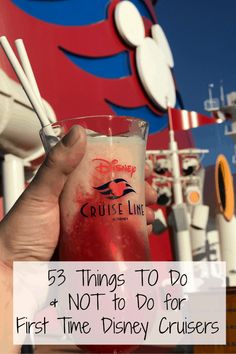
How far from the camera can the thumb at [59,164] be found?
1.50 meters

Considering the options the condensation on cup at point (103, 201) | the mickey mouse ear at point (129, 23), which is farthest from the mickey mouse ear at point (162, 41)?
the condensation on cup at point (103, 201)

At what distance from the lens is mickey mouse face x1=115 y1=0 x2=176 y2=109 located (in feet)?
43.8

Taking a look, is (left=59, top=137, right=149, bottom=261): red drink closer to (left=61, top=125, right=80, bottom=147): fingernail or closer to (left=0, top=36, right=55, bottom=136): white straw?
(left=61, top=125, right=80, bottom=147): fingernail

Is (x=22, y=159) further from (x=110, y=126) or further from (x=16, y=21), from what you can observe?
(x=110, y=126)

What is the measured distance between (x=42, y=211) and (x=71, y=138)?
257mm

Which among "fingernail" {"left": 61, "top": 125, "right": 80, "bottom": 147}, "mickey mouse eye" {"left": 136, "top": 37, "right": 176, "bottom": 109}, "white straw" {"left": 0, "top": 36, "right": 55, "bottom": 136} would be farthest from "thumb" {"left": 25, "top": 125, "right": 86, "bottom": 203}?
"mickey mouse eye" {"left": 136, "top": 37, "right": 176, "bottom": 109}

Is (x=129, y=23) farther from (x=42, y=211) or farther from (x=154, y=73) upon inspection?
(x=42, y=211)

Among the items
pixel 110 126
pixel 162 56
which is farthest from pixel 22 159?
pixel 162 56

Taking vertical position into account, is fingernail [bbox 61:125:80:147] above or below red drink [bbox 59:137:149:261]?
above

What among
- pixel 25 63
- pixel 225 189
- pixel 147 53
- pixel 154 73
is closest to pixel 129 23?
pixel 147 53

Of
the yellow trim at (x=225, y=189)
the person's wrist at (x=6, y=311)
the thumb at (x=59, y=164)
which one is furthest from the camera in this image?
the yellow trim at (x=225, y=189)

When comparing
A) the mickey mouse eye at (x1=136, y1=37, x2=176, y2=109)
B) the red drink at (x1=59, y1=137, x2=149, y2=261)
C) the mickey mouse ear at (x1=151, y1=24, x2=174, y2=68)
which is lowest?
the red drink at (x1=59, y1=137, x2=149, y2=261)

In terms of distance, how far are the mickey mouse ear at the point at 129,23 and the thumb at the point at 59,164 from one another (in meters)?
12.1

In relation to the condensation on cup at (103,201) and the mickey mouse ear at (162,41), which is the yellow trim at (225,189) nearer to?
the mickey mouse ear at (162,41)
